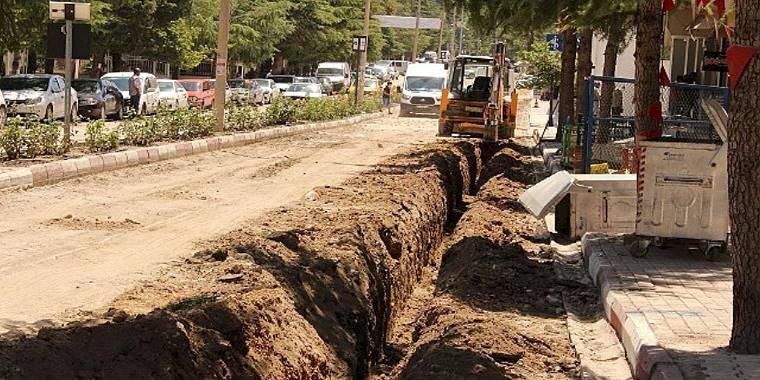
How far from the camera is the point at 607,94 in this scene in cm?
2230

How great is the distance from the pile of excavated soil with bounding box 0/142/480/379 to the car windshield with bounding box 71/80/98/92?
64.4ft

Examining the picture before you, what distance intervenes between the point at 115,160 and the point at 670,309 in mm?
12615

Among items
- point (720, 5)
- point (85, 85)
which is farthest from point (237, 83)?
point (720, 5)

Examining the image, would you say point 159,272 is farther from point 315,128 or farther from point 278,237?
point 315,128

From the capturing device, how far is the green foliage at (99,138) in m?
20.6

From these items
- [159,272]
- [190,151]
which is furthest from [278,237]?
[190,151]

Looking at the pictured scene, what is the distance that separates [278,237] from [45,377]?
555 cm

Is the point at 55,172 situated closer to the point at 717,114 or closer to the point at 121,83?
the point at 717,114

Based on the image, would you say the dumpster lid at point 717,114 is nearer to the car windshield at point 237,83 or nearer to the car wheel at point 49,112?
the car wheel at point 49,112

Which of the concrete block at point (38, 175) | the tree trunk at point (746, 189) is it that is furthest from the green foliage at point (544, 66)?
the tree trunk at point (746, 189)

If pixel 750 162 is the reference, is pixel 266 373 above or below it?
below

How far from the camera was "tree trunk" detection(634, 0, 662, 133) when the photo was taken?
13.3m

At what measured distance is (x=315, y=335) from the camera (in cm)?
859

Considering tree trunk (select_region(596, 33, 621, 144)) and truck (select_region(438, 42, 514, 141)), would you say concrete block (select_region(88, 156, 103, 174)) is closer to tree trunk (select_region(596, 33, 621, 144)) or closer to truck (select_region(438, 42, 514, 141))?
tree trunk (select_region(596, 33, 621, 144))
